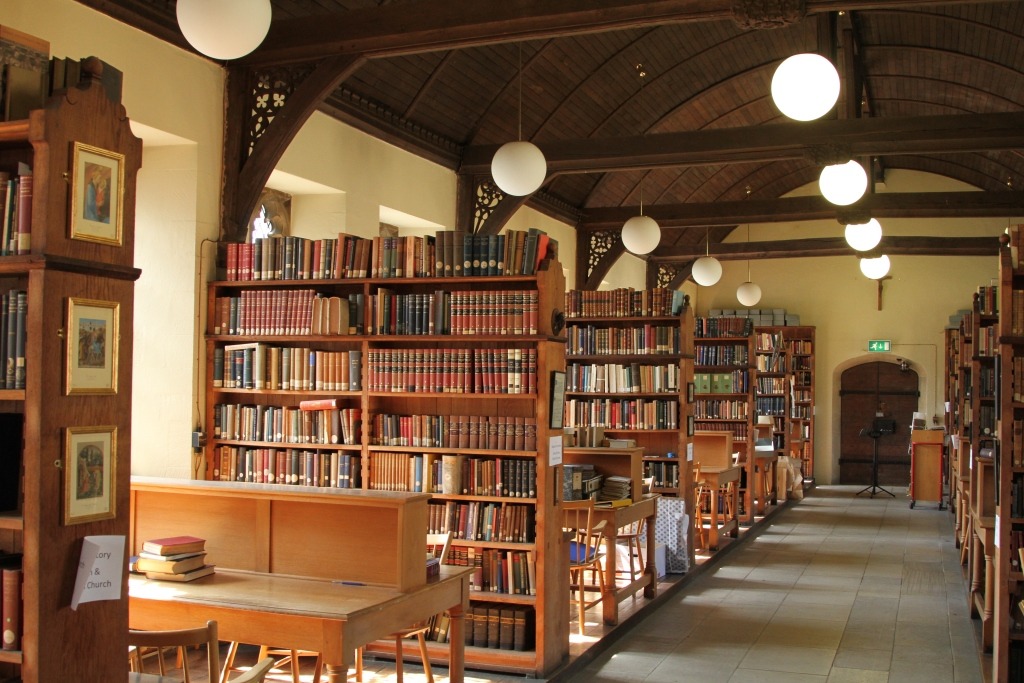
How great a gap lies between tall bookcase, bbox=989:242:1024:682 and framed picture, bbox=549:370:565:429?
246 centimetres

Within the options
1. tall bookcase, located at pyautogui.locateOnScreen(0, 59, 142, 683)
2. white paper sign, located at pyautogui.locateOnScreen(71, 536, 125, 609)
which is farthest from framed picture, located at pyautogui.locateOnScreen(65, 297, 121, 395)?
white paper sign, located at pyautogui.locateOnScreen(71, 536, 125, 609)

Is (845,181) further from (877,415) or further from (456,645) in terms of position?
(877,415)

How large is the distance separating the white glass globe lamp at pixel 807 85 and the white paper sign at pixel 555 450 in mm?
2346

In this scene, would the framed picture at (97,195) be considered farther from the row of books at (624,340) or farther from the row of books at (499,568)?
the row of books at (624,340)

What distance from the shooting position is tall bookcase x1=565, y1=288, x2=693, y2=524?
9.48 metres

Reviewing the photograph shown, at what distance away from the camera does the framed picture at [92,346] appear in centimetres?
307

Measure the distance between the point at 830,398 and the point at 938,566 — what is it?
933 cm

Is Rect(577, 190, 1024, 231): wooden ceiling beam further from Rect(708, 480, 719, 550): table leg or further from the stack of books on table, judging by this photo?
the stack of books on table

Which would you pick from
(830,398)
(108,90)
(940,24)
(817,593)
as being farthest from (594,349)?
(830,398)

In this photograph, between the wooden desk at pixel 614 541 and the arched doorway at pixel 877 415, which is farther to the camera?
the arched doorway at pixel 877 415

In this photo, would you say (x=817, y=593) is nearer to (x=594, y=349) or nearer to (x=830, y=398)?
(x=594, y=349)

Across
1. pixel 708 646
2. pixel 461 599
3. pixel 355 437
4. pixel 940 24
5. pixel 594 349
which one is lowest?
pixel 708 646

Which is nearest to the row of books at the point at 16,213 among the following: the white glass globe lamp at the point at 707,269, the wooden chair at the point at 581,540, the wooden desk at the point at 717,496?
the wooden chair at the point at 581,540

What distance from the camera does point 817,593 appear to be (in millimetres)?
8984
